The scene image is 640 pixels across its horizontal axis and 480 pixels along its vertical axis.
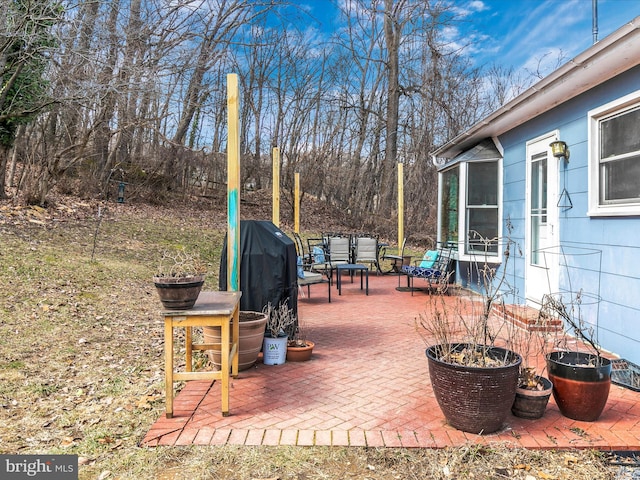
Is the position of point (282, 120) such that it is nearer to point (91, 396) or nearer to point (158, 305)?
point (158, 305)

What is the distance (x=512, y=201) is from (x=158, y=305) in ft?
17.1

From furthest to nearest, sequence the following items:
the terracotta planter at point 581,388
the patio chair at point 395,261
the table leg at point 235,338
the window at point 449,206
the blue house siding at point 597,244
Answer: the patio chair at point 395,261 → the window at point 449,206 → the blue house siding at point 597,244 → the table leg at point 235,338 → the terracotta planter at point 581,388

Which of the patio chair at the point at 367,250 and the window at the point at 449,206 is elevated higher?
the window at the point at 449,206

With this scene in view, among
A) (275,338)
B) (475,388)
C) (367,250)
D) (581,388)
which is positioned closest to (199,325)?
(275,338)

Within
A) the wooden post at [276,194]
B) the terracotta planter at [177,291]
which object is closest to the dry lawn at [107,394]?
the terracotta planter at [177,291]

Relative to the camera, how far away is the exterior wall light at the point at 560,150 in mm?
4781

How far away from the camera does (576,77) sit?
4164 millimetres

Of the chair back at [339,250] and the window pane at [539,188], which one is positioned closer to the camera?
the window pane at [539,188]

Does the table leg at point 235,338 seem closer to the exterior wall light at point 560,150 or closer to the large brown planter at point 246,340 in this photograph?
the large brown planter at point 246,340

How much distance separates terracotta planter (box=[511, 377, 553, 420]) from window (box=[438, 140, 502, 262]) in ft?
13.0

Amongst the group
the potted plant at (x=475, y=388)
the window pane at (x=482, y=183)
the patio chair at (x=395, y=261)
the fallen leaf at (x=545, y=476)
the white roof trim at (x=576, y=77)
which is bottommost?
the fallen leaf at (x=545, y=476)

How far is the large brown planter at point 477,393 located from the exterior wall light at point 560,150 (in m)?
3.02

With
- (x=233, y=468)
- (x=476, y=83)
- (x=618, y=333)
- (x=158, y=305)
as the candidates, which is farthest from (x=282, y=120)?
(x=233, y=468)

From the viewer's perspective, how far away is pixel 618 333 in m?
3.96
